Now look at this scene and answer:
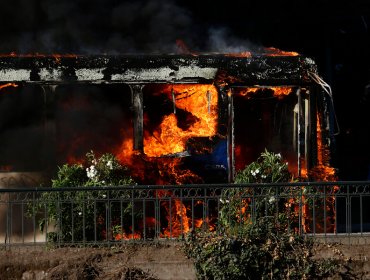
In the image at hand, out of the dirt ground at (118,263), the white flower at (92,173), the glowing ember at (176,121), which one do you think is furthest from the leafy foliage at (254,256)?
the glowing ember at (176,121)

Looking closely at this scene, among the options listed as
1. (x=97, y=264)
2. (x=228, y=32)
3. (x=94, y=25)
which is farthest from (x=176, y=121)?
(x=97, y=264)

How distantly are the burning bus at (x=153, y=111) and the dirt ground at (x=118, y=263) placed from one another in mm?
2989

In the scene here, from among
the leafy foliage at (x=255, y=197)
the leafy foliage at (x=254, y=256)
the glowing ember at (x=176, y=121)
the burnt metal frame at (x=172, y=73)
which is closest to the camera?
the leafy foliage at (x=254, y=256)

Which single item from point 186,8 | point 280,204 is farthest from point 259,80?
point 186,8

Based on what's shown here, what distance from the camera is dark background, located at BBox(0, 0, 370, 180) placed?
15.8m

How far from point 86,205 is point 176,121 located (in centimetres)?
295

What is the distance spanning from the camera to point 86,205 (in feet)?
41.3

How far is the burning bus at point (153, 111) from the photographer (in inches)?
563

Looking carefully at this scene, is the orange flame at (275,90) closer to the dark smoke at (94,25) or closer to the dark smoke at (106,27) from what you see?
the dark smoke at (106,27)

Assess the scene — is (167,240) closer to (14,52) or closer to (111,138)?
(111,138)

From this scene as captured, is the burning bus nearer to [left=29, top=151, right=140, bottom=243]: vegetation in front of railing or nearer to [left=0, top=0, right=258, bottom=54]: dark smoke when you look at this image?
[left=29, top=151, right=140, bottom=243]: vegetation in front of railing

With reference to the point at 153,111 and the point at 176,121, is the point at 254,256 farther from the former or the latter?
the point at 153,111

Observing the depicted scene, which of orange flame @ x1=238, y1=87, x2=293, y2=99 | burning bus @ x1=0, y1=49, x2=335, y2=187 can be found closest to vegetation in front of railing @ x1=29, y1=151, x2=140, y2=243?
burning bus @ x1=0, y1=49, x2=335, y2=187

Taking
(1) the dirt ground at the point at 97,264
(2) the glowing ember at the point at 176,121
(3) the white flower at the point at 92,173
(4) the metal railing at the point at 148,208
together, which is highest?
(2) the glowing ember at the point at 176,121
